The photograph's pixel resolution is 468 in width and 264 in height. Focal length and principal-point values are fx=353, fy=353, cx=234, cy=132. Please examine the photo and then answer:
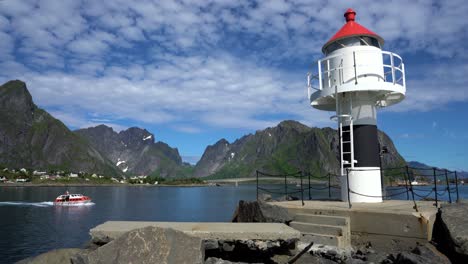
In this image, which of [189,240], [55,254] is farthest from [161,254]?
[55,254]

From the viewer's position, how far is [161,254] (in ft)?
24.1

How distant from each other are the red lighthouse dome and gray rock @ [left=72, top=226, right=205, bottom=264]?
11435 millimetres

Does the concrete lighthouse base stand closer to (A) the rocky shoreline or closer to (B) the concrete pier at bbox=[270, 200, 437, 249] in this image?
(B) the concrete pier at bbox=[270, 200, 437, 249]

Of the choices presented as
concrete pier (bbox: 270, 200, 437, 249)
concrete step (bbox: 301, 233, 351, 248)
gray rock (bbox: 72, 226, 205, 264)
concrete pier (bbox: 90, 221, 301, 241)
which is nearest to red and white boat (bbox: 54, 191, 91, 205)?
concrete pier (bbox: 90, 221, 301, 241)

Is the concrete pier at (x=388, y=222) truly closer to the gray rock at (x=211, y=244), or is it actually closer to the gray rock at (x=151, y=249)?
the gray rock at (x=211, y=244)

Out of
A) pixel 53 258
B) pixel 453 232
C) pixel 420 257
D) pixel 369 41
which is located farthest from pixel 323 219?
pixel 369 41

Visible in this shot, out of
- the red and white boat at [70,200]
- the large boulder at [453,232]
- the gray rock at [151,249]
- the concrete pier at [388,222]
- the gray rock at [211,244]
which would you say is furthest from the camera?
the red and white boat at [70,200]

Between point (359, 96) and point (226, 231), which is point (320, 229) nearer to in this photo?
point (226, 231)

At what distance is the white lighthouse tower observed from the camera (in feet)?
47.4

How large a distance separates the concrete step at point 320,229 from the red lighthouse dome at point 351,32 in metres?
8.42

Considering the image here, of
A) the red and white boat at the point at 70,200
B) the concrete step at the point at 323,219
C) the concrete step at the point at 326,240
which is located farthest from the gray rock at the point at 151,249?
the red and white boat at the point at 70,200

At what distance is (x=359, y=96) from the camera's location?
14969 mm

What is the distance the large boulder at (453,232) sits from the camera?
30.7 ft

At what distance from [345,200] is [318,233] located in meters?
4.46
